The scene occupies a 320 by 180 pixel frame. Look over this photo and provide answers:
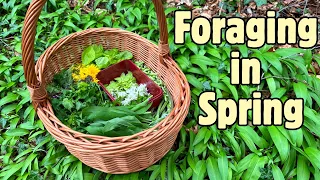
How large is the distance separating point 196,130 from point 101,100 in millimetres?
519

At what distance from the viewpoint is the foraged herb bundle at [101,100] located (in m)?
1.74

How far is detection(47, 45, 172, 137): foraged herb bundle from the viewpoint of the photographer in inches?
68.4

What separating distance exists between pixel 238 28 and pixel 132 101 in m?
0.87

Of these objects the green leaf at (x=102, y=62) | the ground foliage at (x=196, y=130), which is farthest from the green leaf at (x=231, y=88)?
the green leaf at (x=102, y=62)

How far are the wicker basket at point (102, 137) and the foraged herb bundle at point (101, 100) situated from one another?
74mm

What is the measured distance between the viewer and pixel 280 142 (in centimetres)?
189

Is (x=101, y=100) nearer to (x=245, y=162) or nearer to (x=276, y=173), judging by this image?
(x=245, y=162)

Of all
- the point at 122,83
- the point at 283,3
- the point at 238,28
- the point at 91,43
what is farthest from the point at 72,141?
the point at 283,3

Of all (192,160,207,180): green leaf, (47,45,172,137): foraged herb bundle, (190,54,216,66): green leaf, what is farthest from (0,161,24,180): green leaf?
(190,54,216,66): green leaf

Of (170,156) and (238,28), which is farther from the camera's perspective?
(238,28)

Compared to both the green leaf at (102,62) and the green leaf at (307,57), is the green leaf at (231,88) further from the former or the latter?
the green leaf at (102,62)

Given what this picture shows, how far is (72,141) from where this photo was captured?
157 centimetres

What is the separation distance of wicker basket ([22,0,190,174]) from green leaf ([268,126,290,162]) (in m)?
0.50

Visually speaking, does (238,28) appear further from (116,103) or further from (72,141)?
(72,141)
